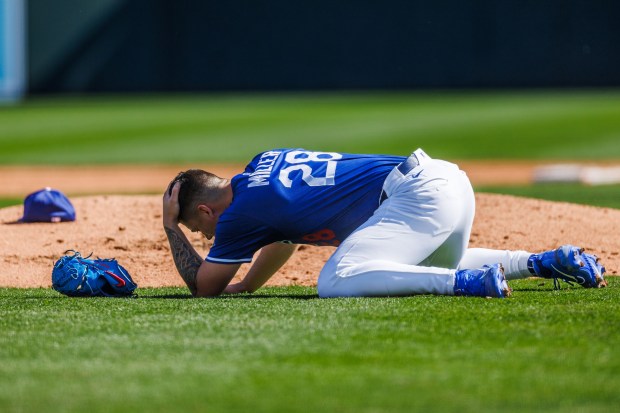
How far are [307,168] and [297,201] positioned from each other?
9.0 inches

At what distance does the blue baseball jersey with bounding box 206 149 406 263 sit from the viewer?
15.0ft

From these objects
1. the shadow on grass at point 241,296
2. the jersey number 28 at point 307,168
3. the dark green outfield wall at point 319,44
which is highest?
the jersey number 28 at point 307,168

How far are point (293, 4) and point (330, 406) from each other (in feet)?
90.6

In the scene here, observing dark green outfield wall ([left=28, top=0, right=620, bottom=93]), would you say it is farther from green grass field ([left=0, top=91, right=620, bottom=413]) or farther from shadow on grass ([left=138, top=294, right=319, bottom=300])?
shadow on grass ([left=138, top=294, right=319, bottom=300])

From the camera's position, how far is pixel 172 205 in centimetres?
482

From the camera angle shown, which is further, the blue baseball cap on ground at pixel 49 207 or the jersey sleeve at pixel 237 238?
the blue baseball cap on ground at pixel 49 207

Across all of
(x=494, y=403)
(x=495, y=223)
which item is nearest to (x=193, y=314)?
(x=494, y=403)

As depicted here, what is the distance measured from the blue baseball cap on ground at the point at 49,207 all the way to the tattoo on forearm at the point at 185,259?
106 inches

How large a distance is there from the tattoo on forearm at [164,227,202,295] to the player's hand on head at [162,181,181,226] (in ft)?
0.18

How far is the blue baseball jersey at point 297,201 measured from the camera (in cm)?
456

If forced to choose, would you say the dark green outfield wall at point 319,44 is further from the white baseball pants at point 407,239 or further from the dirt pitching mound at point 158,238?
the white baseball pants at point 407,239

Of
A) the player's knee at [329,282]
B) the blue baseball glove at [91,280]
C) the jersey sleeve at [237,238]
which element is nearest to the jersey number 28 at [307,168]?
the jersey sleeve at [237,238]

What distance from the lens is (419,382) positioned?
119 inches

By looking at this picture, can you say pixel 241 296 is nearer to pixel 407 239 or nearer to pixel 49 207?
pixel 407 239
